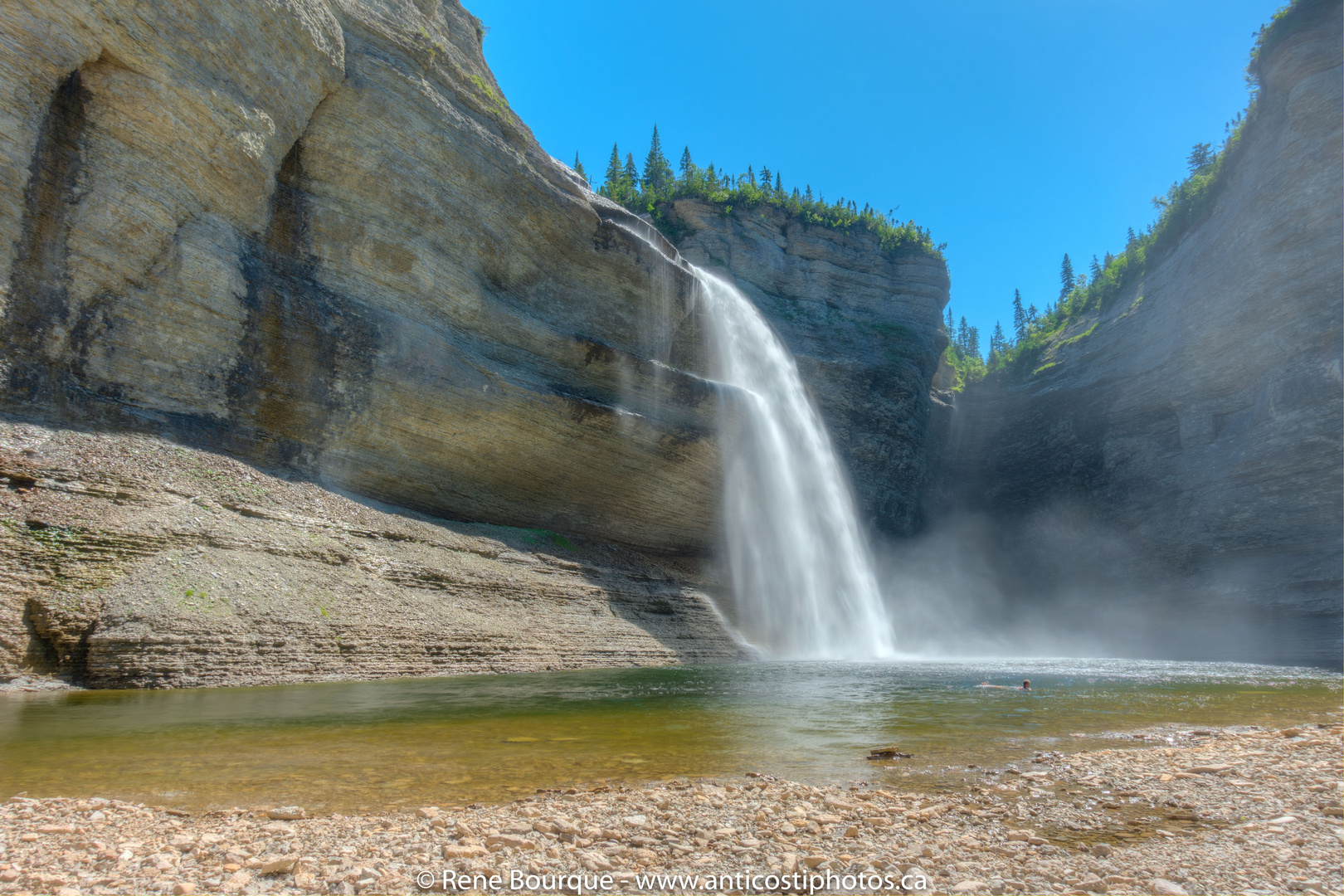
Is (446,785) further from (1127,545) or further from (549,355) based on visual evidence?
(1127,545)

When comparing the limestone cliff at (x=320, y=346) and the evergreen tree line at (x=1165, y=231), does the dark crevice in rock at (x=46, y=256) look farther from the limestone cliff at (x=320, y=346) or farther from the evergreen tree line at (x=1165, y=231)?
the evergreen tree line at (x=1165, y=231)

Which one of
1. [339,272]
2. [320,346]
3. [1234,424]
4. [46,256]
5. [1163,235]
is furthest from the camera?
[1163,235]

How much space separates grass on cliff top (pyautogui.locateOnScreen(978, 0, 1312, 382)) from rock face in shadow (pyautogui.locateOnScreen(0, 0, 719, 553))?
27.9 m

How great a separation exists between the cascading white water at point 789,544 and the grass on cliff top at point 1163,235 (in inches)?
941

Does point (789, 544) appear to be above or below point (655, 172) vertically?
below

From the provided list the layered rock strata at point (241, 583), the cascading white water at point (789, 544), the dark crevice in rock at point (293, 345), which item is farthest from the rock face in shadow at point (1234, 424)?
the dark crevice in rock at point (293, 345)

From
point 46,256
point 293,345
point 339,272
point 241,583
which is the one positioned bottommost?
point 241,583

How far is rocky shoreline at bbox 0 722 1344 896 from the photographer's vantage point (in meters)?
2.84

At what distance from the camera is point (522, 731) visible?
6902 millimetres

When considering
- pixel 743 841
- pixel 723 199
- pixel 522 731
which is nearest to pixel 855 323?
pixel 723 199

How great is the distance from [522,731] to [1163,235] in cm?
4402

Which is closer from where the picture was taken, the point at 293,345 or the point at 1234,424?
the point at 293,345

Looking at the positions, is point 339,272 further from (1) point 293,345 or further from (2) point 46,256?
(2) point 46,256

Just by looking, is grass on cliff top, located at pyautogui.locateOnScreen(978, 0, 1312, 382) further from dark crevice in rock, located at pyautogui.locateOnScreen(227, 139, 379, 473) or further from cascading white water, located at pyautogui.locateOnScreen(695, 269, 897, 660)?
dark crevice in rock, located at pyautogui.locateOnScreen(227, 139, 379, 473)
